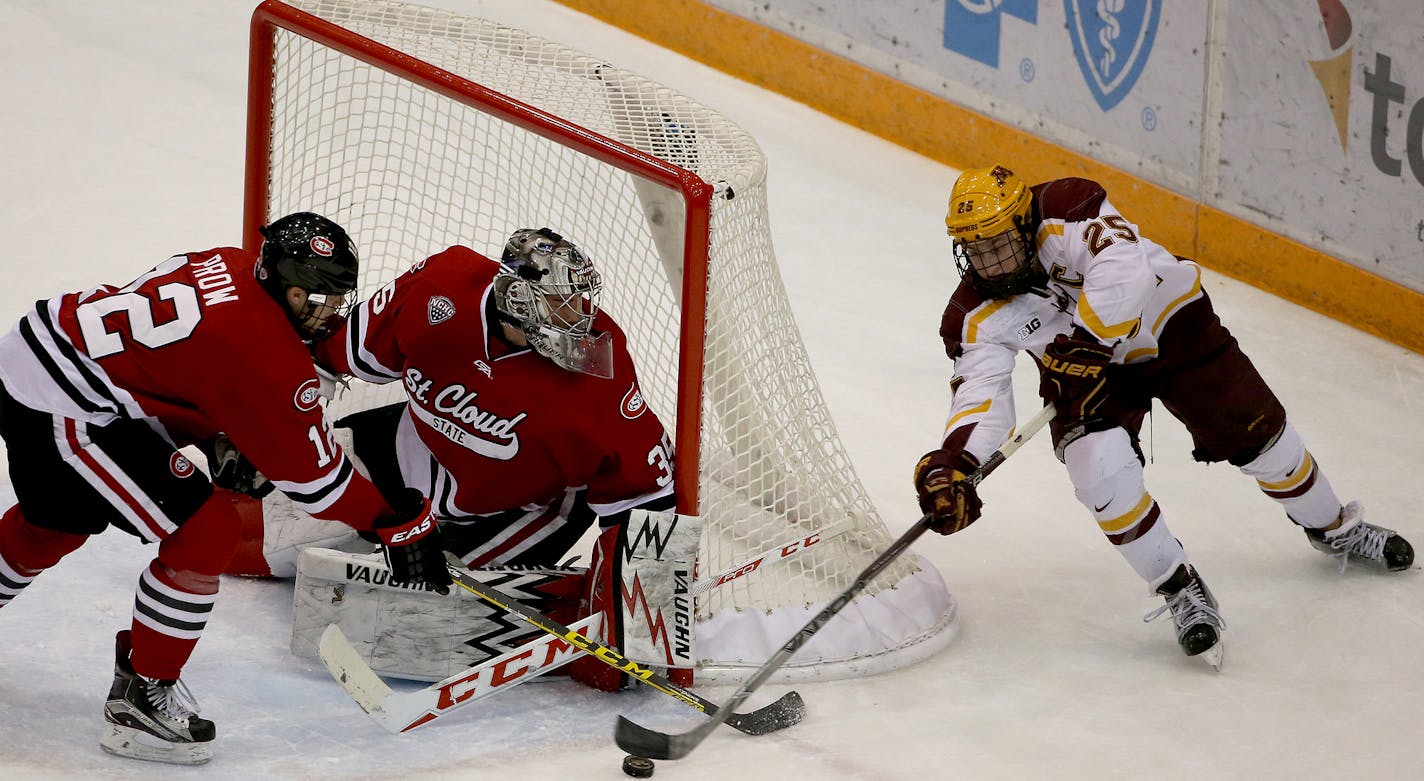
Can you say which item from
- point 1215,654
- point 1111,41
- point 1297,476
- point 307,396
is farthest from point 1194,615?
point 1111,41

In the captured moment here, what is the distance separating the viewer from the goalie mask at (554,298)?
10.00 feet

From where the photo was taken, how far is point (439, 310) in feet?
10.6

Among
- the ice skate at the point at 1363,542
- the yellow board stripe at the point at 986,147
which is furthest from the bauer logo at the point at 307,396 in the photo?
the yellow board stripe at the point at 986,147

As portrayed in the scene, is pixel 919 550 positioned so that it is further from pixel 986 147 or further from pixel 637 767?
pixel 986 147

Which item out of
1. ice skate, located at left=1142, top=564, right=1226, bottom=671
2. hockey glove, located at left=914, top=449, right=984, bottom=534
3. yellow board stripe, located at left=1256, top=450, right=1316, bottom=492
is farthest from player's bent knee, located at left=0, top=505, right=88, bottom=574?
yellow board stripe, located at left=1256, top=450, right=1316, bottom=492

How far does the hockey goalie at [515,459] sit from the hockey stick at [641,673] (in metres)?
0.05

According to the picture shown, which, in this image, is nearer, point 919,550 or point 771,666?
point 771,666

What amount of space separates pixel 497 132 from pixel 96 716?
164cm

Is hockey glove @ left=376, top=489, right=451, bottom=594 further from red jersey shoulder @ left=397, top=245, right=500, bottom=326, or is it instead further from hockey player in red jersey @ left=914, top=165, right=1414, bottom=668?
hockey player in red jersey @ left=914, top=165, right=1414, bottom=668

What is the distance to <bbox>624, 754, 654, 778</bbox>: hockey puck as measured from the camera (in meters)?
2.93

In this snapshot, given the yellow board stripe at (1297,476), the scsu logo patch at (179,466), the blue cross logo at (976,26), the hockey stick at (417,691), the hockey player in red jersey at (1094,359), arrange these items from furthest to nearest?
the blue cross logo at (976,26), the yellow board stripe at (1297,476), the hockey player in red jersey at (1094,359), the hockey stick at (417,691), the scsu logo patch at (179,466)

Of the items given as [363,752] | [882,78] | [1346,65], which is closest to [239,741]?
[363,752]

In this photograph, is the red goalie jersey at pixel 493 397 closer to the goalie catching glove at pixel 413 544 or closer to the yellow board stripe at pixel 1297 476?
the goalie catching glove at pixel 413 544

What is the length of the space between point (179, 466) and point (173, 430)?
0.09 metres
